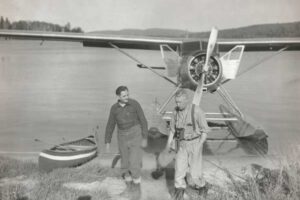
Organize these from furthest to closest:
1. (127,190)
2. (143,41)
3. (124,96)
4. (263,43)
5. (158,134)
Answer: (263,43) < (143,41) < (158,134) < (127,190) < (124,96)

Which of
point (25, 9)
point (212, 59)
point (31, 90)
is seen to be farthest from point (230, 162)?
point (31, 90)

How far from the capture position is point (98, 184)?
13.6ft

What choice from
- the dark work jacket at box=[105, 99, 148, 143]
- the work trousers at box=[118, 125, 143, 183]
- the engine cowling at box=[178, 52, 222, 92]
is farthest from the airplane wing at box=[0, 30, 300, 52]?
the work trousers at box=[118, 125, 143, 183]

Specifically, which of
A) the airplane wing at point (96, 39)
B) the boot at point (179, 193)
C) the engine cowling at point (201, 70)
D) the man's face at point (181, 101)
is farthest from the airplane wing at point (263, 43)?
the boot at point (179, 193)

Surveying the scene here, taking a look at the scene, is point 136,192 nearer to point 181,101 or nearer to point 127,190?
point 127,190

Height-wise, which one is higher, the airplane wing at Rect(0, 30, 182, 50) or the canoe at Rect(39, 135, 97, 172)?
the airplane wing at Rect(0, 30, 182, 50)

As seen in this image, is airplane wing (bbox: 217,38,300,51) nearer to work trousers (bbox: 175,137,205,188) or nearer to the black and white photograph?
the black and white photograph

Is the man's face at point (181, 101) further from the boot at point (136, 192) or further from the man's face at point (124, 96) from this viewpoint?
the boot at point (136, 192)

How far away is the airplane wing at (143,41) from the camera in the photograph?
25.1ft

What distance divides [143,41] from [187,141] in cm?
504

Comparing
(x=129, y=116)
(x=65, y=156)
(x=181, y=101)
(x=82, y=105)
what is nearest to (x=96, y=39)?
(x=65, y=156)

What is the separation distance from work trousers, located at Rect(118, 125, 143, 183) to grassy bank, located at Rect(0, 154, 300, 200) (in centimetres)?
24

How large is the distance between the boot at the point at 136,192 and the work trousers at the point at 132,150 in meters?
0.05

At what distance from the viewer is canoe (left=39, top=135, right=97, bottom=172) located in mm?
4609
